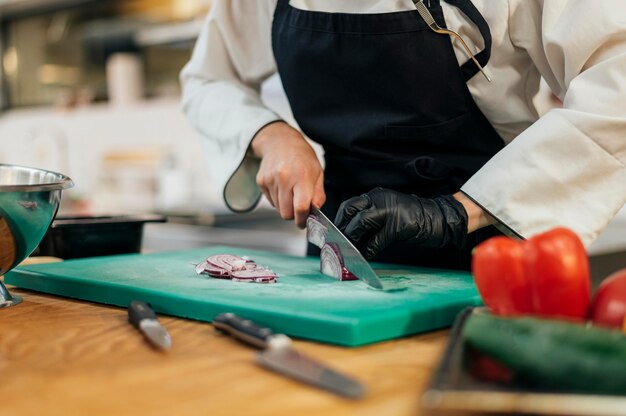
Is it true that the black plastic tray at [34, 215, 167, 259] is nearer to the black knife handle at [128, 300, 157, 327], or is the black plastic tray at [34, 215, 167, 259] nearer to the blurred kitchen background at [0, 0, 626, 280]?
the black knife handle at [128, 300, 157, 327]

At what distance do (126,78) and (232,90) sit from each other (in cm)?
269

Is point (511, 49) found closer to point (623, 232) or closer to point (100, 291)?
point (100, 291)

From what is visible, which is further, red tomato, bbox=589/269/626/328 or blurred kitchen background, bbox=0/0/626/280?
blurred kitchen background, bbox=0/0/626/280

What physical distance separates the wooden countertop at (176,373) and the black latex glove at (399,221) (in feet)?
0.72

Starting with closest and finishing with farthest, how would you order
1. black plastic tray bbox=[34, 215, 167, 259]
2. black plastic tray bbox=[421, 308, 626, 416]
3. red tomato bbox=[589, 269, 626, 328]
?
1. black plastic tray bbox=[421, 308, 626, 416]
2. red tomato bbox=[589, 269, 626, 328]
3. black plastic tray bbox=[34, 215, 167, 259]

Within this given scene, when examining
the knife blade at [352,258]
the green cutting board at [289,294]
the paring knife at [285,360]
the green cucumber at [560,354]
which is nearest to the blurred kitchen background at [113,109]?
the green cutting board at [289,294]

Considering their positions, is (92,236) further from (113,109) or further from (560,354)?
(113,109)

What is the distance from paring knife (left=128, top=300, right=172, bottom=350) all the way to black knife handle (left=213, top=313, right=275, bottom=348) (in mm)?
58

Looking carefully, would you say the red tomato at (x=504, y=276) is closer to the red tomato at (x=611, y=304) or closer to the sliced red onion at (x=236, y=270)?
the red tomato at (x=611, y=304)

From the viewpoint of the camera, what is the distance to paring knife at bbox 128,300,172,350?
738 millimetres

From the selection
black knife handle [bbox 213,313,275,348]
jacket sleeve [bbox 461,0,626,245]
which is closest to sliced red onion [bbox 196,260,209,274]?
black knife handle [bbox 213,313,275,348]

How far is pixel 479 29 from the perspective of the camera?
111 centimetres

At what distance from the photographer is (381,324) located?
2.53 feet

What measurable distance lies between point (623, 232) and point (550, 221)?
1319mm
